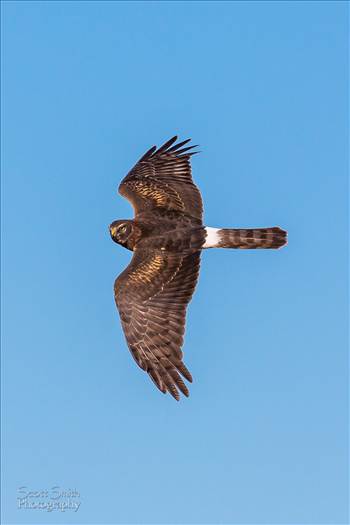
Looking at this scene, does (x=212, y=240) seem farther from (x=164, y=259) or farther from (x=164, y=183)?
(x=164, y=183)

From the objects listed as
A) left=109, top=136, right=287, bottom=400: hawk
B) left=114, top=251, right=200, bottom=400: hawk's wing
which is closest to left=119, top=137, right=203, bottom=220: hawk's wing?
left=109, top=136, right=287, bottom=400: hawk

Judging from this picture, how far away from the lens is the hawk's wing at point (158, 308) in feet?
48.8

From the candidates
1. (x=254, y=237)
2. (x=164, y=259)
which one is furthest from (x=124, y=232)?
(x=254, y=237)

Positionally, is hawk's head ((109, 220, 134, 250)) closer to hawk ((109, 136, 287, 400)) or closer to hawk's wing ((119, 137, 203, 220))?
hawk ((109, 136, 287, 400))

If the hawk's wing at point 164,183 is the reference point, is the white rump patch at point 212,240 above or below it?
below

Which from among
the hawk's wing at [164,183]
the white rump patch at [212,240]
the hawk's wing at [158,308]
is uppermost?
the hawk's wing at [164,183]

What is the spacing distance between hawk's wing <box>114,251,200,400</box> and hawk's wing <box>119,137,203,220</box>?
1189mm

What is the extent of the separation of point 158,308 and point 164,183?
2.72 meters

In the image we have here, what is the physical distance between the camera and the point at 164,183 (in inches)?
683

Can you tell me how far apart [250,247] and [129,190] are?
2498 mm

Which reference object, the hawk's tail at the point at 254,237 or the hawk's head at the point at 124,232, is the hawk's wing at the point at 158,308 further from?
the hawk's tail at the point at 254,237

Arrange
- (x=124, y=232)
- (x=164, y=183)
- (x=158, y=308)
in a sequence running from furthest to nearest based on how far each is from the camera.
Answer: (x=164, y=183) → (x=124, y=232) → (x=158, y=308)

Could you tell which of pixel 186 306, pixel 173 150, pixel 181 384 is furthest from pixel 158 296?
pixel 173 150

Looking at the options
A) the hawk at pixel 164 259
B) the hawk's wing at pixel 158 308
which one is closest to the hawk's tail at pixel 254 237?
the hawk at pixel 164 259
